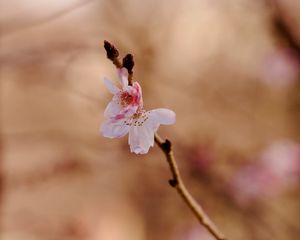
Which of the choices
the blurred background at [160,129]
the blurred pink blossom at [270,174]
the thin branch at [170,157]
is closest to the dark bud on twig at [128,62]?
the thin branch at [170,157]

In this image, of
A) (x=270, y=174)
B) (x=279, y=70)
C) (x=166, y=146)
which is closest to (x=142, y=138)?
(x=166, y=146)

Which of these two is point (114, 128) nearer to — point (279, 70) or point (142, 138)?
point (142, 138)

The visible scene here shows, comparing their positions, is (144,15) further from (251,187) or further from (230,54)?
(251,187)

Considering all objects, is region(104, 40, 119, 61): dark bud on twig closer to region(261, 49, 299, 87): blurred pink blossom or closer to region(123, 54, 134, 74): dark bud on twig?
region(123, 54, 134, 74): dark bud on twig

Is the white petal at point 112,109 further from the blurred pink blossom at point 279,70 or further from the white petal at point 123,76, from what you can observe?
the blurred pink blossom at point 279,70

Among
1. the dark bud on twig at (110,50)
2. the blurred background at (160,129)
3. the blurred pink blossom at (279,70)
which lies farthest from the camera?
the blurred pink blossom at (279,70)

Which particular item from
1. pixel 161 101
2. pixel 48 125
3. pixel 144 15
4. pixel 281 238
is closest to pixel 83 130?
pixel 48 125

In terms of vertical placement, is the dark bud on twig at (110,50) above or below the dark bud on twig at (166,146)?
above
